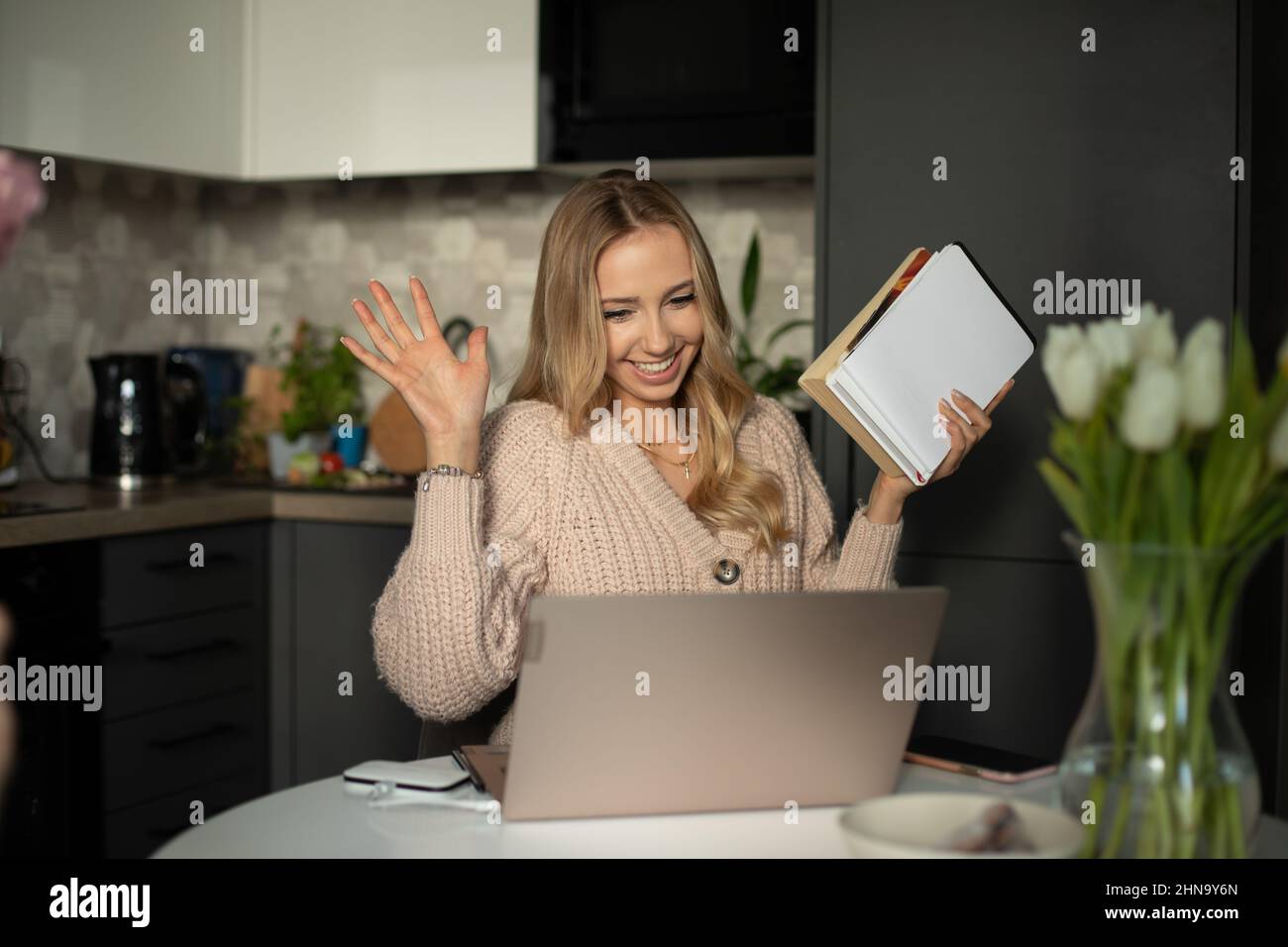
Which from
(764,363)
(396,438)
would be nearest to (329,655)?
(396,438)

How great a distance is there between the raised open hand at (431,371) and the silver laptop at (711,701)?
0.48 meters

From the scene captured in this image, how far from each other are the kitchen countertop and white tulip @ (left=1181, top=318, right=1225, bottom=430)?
6.82 feet

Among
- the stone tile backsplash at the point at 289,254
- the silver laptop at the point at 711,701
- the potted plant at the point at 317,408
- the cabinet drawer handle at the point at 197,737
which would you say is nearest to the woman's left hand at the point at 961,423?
the silver laptop at the point at 711,701

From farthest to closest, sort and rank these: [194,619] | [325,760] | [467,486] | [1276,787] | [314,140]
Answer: [314,140] < [325,760] < [194,619] < [1276,787] < [467,486]

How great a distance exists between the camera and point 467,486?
154 cm

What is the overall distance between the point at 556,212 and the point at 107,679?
137 cm

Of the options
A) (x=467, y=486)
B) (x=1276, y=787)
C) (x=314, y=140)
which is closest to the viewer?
(x=467, y=486)

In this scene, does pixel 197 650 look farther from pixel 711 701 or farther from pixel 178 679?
pixel 711 701

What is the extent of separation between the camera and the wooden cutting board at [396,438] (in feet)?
10.3

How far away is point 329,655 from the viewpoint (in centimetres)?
294

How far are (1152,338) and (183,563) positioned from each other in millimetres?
2247

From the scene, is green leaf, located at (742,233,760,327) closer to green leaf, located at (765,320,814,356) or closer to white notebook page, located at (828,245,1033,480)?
green leaf, located at (765,320,814,356)
